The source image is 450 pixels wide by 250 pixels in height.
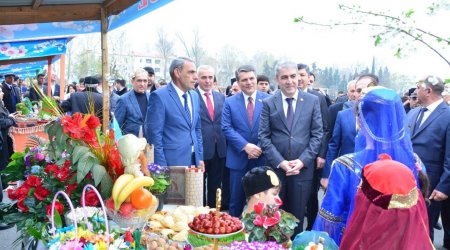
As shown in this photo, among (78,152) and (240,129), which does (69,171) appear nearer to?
(78,152)

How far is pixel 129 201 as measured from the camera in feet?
7.61

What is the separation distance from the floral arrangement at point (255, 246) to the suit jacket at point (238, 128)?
8.78 ft

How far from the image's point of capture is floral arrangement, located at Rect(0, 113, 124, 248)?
243cm

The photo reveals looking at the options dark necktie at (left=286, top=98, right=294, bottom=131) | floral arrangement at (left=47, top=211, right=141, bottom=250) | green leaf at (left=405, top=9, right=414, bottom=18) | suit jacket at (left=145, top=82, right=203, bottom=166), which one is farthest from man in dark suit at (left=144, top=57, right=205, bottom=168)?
green leaf at (left=405, top=9, right=414, bottom=18)

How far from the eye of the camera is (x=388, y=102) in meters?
2.10

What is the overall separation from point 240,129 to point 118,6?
188 centimetres

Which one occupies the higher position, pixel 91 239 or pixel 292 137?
pixel 292 137

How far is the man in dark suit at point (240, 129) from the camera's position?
479 cm

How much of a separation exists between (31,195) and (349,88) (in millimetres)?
4162

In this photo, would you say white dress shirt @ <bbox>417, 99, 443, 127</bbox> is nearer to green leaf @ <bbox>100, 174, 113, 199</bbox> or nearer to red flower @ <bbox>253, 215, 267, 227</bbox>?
red flower @ <bbox>253, 215, 267, 227</bbox>

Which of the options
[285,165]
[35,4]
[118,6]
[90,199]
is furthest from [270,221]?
[35,4]

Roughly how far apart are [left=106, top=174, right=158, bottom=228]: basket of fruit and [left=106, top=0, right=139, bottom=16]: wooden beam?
241cm

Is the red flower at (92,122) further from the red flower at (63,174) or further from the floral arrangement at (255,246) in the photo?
the floral arrangement at (255,246)

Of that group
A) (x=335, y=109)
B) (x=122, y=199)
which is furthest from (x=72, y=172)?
(x=335, y=109)
